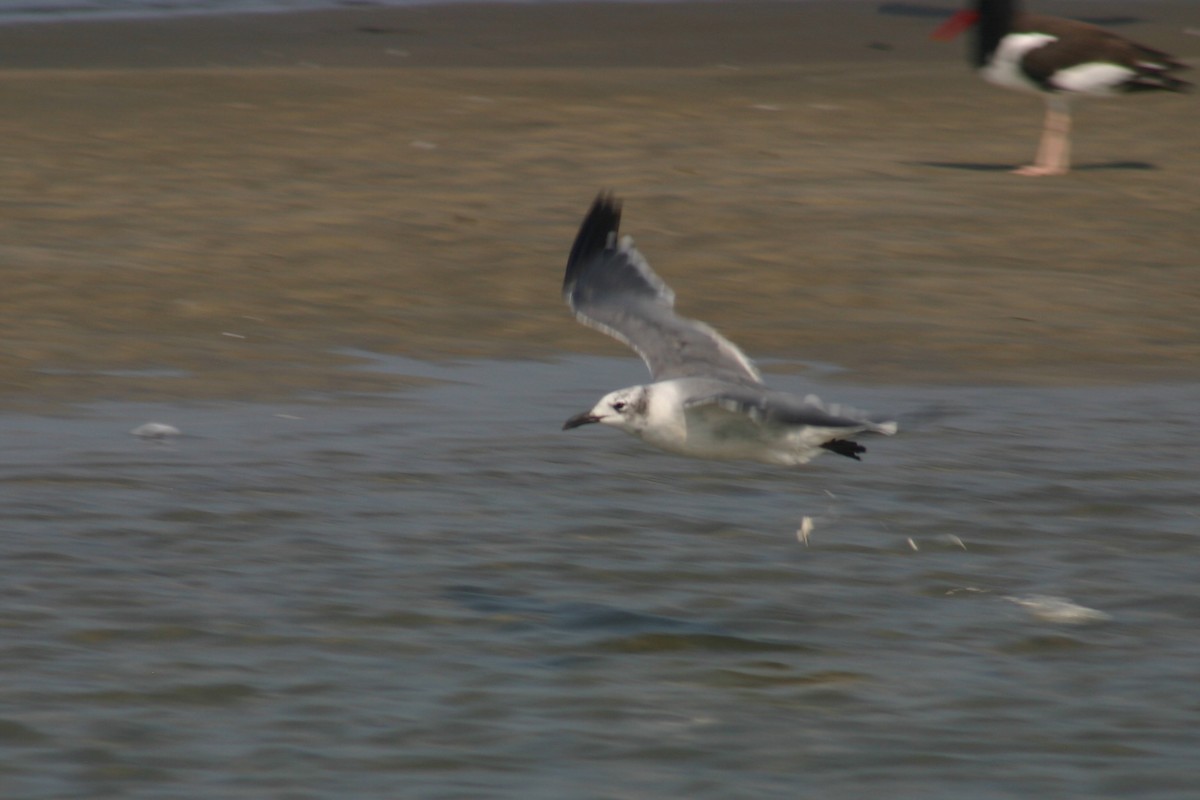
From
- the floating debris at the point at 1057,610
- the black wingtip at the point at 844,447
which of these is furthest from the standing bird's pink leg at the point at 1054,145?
the black wingtip at the point at 844,447

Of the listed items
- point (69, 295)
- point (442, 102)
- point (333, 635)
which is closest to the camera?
point (333, 635)

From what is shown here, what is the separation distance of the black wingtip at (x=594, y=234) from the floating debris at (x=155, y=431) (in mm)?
2129

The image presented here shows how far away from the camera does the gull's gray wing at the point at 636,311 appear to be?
6.98 m

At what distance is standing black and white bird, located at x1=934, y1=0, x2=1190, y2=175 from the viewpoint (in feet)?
47.3

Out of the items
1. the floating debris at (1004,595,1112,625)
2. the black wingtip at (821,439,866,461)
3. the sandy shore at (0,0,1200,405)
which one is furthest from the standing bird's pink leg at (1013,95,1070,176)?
the black wingtip at (821,439,866,461)

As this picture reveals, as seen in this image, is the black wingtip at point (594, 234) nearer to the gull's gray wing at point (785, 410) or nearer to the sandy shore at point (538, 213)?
the gull's gray wing at point (785, 410)

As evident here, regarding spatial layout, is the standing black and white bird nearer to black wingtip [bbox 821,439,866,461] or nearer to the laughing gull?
the laughing gull

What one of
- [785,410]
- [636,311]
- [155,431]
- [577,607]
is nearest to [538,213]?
[155,431]

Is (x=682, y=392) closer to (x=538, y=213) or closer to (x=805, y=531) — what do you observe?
(x=805, y=531)

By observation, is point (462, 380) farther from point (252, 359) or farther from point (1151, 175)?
point (1151, 175)

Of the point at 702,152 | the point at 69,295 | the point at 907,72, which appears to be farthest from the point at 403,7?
the point at 69,295

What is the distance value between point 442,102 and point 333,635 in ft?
33.6

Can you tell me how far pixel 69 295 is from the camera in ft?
35.0

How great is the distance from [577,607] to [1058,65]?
29.2 feet
